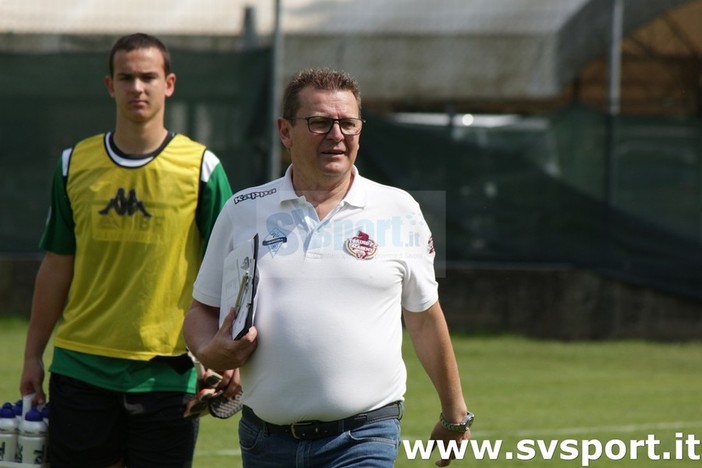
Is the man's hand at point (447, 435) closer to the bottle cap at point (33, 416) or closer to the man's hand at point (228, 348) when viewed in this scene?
the man's hand at point (228, 348)

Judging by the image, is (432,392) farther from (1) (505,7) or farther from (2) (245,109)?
(1) (505,7)

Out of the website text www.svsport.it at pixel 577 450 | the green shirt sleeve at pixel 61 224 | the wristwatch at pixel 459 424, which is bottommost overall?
the website text www.svsport.it at pixel 577 450

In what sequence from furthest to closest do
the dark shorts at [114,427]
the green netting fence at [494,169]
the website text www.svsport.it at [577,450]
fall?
the green netting fence at [494,169]
the website text www.svsport.it at [577,450]
the dark shorts at [114,427]

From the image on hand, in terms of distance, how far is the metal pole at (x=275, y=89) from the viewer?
15.1m

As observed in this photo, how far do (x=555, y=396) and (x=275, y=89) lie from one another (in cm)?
509

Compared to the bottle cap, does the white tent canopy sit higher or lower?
higher

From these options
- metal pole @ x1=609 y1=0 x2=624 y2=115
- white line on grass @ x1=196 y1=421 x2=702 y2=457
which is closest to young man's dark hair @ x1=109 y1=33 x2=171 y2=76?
white line on grass @ x1=196 y1=421 x2=702 y2=457

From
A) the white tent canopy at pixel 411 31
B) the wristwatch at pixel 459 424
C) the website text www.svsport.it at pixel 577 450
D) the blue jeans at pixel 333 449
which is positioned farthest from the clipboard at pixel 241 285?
the white tent canopy at pixel 411 31

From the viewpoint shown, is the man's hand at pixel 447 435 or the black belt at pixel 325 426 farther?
the man's hand at pixel 447 435

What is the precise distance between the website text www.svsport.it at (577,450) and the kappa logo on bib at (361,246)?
4483mm

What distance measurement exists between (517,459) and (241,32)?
8.39 metres

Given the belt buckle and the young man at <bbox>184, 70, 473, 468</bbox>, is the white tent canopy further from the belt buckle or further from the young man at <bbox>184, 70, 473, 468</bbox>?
the belt buckle

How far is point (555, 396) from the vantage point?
12102mm

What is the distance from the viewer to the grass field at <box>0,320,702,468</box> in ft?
31.3
